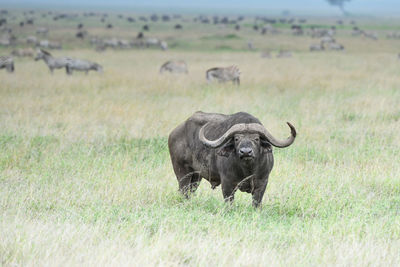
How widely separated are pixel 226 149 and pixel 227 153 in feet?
0.13

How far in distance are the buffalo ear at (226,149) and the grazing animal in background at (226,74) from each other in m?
13.3

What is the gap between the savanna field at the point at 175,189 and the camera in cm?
477

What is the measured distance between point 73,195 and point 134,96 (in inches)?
365

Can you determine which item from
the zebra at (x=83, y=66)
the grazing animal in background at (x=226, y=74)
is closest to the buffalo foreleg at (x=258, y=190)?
the grazing animal in background at (x=226, y=74)

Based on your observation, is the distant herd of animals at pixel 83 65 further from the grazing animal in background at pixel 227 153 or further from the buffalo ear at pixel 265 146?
the buffalo ear at pixel 265 146

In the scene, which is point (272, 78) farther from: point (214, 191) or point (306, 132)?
point (214, 191)

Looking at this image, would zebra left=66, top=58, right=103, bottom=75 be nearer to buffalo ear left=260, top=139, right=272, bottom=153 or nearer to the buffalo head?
the buffalo head

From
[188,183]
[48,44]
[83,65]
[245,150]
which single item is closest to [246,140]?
[245,150]

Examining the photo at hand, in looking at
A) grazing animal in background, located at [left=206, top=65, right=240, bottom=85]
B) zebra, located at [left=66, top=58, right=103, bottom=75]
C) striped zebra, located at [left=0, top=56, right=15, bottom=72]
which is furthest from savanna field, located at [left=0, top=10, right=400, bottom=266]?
zebra, located at [left=66, top=58, right=103, bottom=75]

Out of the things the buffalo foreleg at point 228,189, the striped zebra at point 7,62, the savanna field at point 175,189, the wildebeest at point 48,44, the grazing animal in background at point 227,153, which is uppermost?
the grazing animal in background at point 227,153

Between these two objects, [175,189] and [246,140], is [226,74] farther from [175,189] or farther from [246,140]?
[246,140]

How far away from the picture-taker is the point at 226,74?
1919 centimetres

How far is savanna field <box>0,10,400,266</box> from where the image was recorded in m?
4.77

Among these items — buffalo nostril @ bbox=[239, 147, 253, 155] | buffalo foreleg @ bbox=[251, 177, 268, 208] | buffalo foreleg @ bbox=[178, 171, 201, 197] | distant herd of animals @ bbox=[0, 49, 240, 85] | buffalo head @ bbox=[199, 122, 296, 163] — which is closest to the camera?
buffalo nostril @ bbox=[239, 147, 253, 155]
